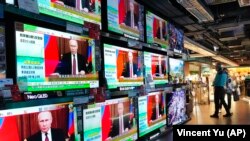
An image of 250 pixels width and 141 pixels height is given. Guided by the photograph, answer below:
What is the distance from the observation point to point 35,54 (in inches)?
78.0

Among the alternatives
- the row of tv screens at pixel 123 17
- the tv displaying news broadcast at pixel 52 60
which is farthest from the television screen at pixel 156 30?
the tv displaying news broadcast at pixel 52 60

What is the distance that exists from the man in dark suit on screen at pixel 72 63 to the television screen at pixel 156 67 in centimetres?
151

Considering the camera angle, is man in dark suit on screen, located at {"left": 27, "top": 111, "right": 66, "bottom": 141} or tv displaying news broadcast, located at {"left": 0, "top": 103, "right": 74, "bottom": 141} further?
man in dark suit on screen, located at {"left": 27, "top": 111, "right": 66, "bottom": 141}

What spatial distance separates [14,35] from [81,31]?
727 mm

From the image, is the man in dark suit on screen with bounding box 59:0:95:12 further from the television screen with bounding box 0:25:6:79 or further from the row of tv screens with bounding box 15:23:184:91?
the television screen with bounding box 0:25:6:79

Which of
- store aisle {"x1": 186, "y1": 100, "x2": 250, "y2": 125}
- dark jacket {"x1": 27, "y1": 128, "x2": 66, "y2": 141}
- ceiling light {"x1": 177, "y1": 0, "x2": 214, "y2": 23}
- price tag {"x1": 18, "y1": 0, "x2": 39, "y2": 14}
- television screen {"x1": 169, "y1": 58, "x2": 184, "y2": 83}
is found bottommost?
store aisle {"x1": 186, "y1": 100, "x2": 250, "y2": 125}

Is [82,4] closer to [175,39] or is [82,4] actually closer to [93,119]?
[93,119]

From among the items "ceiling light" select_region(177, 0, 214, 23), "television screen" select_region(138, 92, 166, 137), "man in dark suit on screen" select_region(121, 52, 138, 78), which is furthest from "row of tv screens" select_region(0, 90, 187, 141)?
"ceiling light" select_region(177, 0, 214, 23)

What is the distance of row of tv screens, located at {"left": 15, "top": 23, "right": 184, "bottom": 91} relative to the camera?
1902mm

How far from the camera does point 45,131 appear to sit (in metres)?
2.04

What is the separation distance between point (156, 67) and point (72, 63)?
81.2 inches

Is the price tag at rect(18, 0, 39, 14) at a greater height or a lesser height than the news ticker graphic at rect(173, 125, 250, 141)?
greater

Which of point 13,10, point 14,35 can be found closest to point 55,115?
point 14,35

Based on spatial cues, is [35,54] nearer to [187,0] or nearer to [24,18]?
[24,18]
